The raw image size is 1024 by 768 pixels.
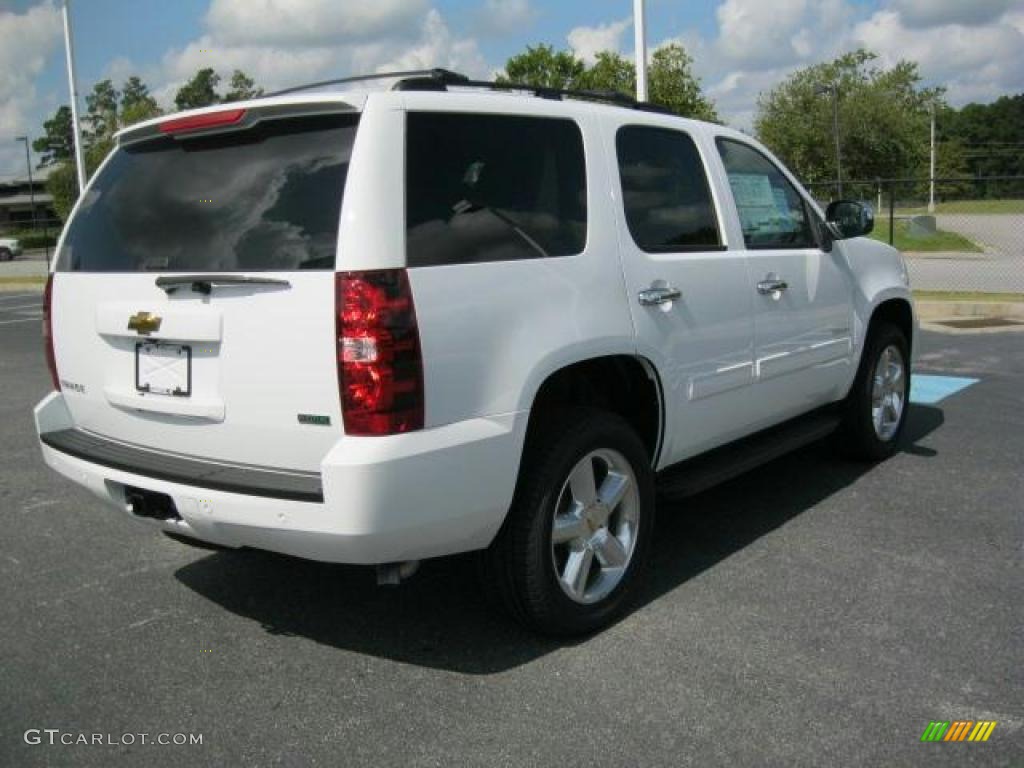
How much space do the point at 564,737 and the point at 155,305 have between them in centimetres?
195

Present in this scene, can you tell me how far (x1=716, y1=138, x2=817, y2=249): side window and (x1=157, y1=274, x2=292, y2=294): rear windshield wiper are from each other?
2.46 m

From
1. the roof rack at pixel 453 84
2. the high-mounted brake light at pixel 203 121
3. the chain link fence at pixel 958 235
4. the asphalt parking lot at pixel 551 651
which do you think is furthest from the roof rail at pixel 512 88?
the chain link fence at pixel 958 235

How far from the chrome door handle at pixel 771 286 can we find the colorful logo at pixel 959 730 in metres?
2.14

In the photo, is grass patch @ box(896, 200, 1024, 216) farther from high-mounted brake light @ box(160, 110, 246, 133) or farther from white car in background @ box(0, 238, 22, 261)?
white car in background @ box(0, 238, 22, 261)

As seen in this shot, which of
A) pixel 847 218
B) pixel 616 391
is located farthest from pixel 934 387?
pixel 616 391

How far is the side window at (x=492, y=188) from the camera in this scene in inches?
121

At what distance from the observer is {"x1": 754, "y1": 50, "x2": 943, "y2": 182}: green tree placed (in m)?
58.5

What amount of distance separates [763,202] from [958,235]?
33.1m

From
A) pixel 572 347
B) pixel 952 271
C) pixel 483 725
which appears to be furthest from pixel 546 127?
pixel 952 271

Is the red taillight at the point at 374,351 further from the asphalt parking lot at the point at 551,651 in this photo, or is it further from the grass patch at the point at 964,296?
the grass patch at the point at 964,296

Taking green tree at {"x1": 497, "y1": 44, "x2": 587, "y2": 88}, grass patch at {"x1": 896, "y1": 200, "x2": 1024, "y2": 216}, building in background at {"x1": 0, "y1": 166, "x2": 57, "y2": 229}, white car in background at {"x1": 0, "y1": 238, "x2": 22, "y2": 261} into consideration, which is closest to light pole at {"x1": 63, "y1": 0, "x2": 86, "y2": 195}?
green tree at {"x1": 497, "y1": 44, "x2": 587, "y2": 88}

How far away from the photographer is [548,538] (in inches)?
134

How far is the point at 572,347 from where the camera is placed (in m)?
3.41

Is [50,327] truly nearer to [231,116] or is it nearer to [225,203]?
[225,203]
